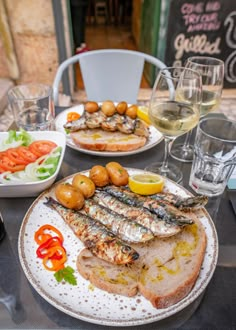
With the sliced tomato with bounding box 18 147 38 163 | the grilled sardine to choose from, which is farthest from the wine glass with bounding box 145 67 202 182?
the sliced tomato with bounding box 18 147 38 163

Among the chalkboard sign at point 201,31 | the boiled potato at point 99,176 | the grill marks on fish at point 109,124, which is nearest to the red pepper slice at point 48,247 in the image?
the boiled potato at point 99,176

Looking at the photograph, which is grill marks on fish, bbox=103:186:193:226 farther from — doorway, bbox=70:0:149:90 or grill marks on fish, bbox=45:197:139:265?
doorway, bbox=70:0:149:90

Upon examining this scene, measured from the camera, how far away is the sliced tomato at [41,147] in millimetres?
1019

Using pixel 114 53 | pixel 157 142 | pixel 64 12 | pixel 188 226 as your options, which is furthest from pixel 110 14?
pixel 188 226

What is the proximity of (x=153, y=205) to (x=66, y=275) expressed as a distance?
1.03 feet

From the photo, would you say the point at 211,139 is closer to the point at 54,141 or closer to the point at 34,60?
the point at 54,141

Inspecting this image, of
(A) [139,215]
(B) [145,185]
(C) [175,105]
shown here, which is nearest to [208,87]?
(C) [175,105]

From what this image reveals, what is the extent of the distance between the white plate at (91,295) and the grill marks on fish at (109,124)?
55 cm

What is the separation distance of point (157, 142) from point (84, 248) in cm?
59

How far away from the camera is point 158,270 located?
658 mm

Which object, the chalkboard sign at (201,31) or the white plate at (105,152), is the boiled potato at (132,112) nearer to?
the white plate at (105,152)

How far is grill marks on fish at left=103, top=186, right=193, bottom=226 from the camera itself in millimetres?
754

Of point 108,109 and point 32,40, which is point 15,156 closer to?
point 108,109

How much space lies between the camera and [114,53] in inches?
70.4
